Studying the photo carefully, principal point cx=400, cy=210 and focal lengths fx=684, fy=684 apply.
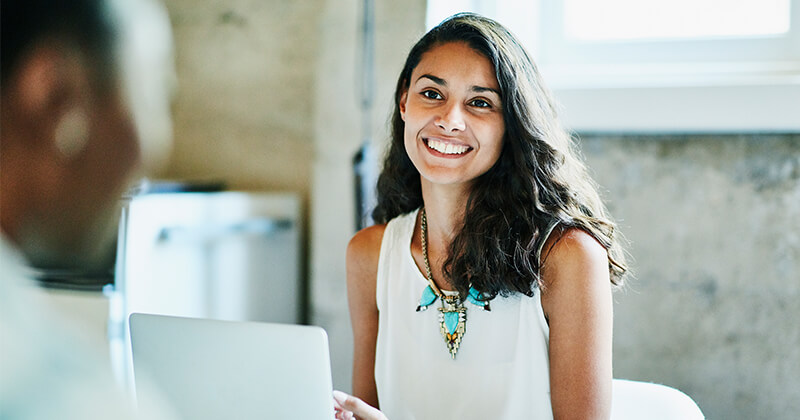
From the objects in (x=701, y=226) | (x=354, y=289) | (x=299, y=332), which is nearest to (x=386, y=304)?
(x=354, y=289)

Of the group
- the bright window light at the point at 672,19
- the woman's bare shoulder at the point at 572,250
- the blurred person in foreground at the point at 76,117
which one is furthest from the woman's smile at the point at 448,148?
the blurred person in foreground at the point at 76,117

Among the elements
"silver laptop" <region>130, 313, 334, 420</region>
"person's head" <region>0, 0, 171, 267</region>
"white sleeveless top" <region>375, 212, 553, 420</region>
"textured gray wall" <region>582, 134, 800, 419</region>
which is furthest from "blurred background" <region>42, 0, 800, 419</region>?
"person's head" <region>0, 0, 171, 267</region>

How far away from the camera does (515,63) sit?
3.74 feet

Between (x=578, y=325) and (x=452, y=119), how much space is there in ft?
1.30

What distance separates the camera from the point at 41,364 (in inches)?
4.2

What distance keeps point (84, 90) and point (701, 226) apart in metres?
1.65

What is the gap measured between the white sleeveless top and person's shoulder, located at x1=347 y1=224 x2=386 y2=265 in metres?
0.08

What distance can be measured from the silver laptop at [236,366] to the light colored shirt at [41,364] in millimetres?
552

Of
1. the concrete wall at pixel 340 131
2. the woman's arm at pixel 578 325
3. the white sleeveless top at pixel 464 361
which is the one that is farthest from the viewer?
the concrete wall at pixel 340 131

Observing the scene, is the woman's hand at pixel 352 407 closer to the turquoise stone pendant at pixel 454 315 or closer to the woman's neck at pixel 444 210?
the turquoise stone pendant at pixel 454 315

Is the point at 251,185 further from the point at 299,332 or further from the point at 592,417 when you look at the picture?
the point at 299,332

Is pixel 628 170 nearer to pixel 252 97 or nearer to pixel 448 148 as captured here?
pixel 448 148

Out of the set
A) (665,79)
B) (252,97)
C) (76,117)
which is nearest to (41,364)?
(76,117)

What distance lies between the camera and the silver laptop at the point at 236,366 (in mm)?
654
